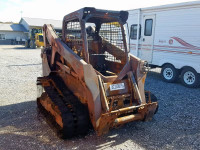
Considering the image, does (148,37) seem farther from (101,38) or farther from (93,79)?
(93,79)

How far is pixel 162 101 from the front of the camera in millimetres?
6465

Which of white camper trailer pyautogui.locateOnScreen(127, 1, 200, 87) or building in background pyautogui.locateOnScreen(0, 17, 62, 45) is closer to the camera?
white camper trailer pyautogui.locateOnScreen(127, 1, 200, 87)

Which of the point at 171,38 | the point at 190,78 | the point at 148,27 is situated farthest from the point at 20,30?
the point at 190,78

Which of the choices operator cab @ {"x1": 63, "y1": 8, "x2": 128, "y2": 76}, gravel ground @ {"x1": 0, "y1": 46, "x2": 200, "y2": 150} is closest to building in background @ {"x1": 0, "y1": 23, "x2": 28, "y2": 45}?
gravel ground @ {"x1": 0, "y1": 46, "x2": 200, "y2": 150}

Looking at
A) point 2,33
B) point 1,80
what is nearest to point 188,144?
point 1,80

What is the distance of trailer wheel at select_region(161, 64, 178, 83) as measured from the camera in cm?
884

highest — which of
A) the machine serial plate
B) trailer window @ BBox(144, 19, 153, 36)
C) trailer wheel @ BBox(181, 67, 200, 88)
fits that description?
trailer window @ BBox(144, 19, 153, 36)

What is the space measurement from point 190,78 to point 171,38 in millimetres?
1906

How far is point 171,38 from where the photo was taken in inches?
346

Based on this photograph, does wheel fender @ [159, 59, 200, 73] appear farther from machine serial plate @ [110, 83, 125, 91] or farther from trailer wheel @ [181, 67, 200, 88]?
machine serial plate @ [110, 83, 125, 91]

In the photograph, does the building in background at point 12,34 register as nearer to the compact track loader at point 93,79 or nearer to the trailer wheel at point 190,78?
the trailer wheel at point 190,78

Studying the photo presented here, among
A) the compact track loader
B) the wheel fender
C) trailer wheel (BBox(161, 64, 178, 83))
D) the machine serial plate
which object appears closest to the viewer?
the compact track loader

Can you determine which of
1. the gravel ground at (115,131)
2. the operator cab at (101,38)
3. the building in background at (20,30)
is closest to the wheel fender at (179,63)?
the gravel ground at (115,131)

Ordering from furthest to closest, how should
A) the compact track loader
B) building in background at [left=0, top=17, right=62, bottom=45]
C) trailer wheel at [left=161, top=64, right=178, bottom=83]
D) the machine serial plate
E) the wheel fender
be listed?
1. building in background at [left=0, top=17, right=62, bottom=45]
2. trailer wheel at [left=161, top=64, right=178, bottom=83]
3. the wheel fender
4. the machine serial plate
5. the compact track loader
